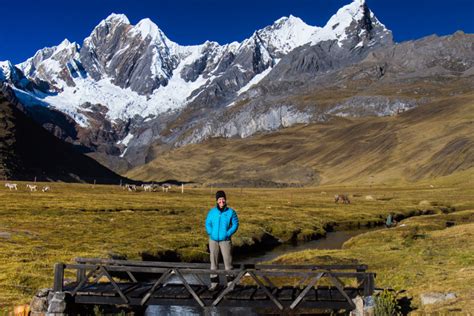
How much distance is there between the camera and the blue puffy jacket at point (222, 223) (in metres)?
22.2

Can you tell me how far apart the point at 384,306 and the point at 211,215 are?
7722 millimetres

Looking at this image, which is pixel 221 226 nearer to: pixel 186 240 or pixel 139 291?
pixel 139 291

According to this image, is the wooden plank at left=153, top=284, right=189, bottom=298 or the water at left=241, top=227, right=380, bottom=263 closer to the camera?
the wooden plank at left=153, top=284, right=189, bottom=298

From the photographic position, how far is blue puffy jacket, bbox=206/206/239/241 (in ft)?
72.7

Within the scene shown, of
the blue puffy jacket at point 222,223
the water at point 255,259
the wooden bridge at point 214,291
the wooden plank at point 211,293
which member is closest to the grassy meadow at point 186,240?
the water at point 255,259

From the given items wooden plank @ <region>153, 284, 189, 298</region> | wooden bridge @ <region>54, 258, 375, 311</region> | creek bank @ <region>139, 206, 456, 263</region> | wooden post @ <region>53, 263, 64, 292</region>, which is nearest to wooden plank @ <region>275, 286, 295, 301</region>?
wooden bridge @ <region>54, 258, 375, 311</region>

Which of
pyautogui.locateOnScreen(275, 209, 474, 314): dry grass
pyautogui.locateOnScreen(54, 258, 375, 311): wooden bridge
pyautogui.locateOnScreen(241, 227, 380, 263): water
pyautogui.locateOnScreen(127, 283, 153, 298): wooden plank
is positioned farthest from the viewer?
pyautogui.locateOnScreen(241, 227, 380, 263): water

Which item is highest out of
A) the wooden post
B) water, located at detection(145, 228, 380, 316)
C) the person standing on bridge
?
the person standing on bridge

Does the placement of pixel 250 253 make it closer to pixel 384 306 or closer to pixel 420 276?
pixel 420 276

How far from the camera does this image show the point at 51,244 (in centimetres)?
4803

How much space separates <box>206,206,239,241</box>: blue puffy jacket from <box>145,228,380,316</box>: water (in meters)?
7.06

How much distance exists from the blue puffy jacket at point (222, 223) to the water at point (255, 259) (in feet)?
23.2

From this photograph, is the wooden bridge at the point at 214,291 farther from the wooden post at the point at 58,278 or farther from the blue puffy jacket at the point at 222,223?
the blue puffy jacket at the point at 222,223

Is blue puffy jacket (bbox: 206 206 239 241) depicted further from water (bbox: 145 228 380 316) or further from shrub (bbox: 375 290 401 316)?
water (bbox: 145 228 380 316)
